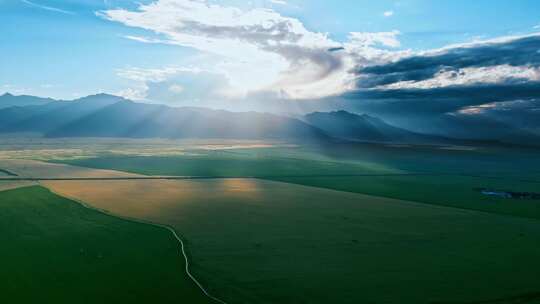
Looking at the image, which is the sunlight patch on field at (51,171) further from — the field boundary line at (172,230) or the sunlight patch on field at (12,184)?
the field boundary line at (172,230)

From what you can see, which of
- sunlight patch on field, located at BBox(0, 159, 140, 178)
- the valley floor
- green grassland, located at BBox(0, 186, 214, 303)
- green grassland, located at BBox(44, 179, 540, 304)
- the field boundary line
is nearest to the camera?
green grassland, located at BBox(0, 186, 214, 303)

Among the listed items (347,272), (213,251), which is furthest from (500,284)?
(213,251)

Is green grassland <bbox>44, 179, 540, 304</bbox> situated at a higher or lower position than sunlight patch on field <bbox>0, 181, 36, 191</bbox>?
lower

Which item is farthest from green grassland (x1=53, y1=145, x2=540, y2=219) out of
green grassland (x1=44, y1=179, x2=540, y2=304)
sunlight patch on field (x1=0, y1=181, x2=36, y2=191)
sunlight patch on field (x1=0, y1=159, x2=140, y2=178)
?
sunlight patch on field (x1=0, y1=181, x2=36, y2=191)

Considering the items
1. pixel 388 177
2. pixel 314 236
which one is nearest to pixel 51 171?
pixel 314 236

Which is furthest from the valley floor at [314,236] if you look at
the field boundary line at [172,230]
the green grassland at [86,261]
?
the field boundary line at [172,230]

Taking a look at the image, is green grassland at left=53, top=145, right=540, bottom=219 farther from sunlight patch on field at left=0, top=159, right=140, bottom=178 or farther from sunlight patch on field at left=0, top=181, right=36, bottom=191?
sunlight patch on field at left=0, top=181, right=36, bottom=191

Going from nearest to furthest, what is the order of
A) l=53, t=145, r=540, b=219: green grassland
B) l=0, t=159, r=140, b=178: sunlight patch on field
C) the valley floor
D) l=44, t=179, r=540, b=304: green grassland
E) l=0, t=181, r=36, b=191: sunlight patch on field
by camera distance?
l=44, t=179, r=540, b=304: green grassland → the valley floor → l=0, t=181, r=36, b=191: sunlight patch on field → l=53, t=145, r=540, b=219: green grassland → l=0, t=159, r=140, b=178: sunlight patch on field

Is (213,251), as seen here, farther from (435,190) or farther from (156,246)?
(435,190)
